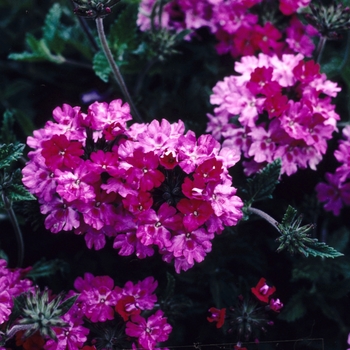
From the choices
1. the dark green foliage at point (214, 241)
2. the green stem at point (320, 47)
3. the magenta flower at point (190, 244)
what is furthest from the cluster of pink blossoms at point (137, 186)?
the green stem at point (320, 47)

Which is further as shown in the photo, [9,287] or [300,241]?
[9,287]

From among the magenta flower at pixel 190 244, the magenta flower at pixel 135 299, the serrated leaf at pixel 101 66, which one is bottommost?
the magenta flower at pixel 135 299

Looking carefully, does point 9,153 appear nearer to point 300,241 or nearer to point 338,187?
point 300,241

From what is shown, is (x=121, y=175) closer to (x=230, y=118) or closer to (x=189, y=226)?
(x=189, y=226)

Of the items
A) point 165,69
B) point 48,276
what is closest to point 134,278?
point 48,276

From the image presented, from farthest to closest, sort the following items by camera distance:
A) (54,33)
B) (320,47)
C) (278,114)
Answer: (54,33) < (320,47) < (278,114)

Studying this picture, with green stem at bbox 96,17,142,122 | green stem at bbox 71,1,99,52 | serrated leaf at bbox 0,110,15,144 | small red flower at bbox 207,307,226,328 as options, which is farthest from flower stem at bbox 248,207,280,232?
green stem at bbox 71,1,99,52

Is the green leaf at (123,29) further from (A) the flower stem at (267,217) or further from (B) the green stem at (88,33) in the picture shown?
(A) the flower stem at (267,217)

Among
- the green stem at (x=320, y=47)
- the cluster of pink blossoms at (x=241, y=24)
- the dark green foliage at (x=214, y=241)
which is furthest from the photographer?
the cluster of pink blossoms at (x=241, y=24)

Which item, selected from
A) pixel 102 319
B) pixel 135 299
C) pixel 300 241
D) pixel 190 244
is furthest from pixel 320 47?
pixel 102 319
